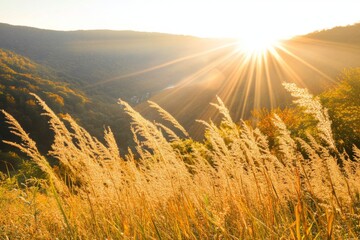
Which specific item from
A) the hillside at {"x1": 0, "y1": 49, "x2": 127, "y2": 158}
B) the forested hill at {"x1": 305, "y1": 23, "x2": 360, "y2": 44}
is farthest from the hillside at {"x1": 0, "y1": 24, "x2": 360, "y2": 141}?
the hillside at {"x1": 0, "y1": 49, "x2": 127, "y2": 158}

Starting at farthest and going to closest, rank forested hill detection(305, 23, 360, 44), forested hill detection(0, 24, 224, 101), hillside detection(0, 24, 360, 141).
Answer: forested hill detection(0, 24, 224, 101)
forested hill detection(305, 23, 360, 44)
hillside detection(0, 24, 360, 141)

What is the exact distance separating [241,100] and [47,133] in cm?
3655

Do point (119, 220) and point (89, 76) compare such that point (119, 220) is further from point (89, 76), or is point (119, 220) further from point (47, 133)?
point (89, 76)

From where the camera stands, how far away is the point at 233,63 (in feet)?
295

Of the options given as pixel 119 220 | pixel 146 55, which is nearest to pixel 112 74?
pixel 146 55

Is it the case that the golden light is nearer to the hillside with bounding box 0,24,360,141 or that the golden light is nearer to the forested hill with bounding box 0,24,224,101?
the hillside with bounding box 0,24,360,141

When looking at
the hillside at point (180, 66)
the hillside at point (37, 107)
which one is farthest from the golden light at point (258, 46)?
the hillside at point (37, 107)

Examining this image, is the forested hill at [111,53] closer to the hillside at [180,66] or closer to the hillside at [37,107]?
the hillside at [180,66]

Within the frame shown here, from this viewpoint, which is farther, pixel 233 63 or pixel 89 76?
pixel 89 76

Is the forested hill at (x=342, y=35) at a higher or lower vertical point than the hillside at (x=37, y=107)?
higher

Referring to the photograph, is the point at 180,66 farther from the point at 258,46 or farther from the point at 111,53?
the point at 258,46

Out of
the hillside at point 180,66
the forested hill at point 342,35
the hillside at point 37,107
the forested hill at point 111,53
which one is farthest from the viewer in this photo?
the forested hill at point 111,53

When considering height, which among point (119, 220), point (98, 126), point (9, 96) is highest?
point (119, 220)

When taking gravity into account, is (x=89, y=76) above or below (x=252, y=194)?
below
